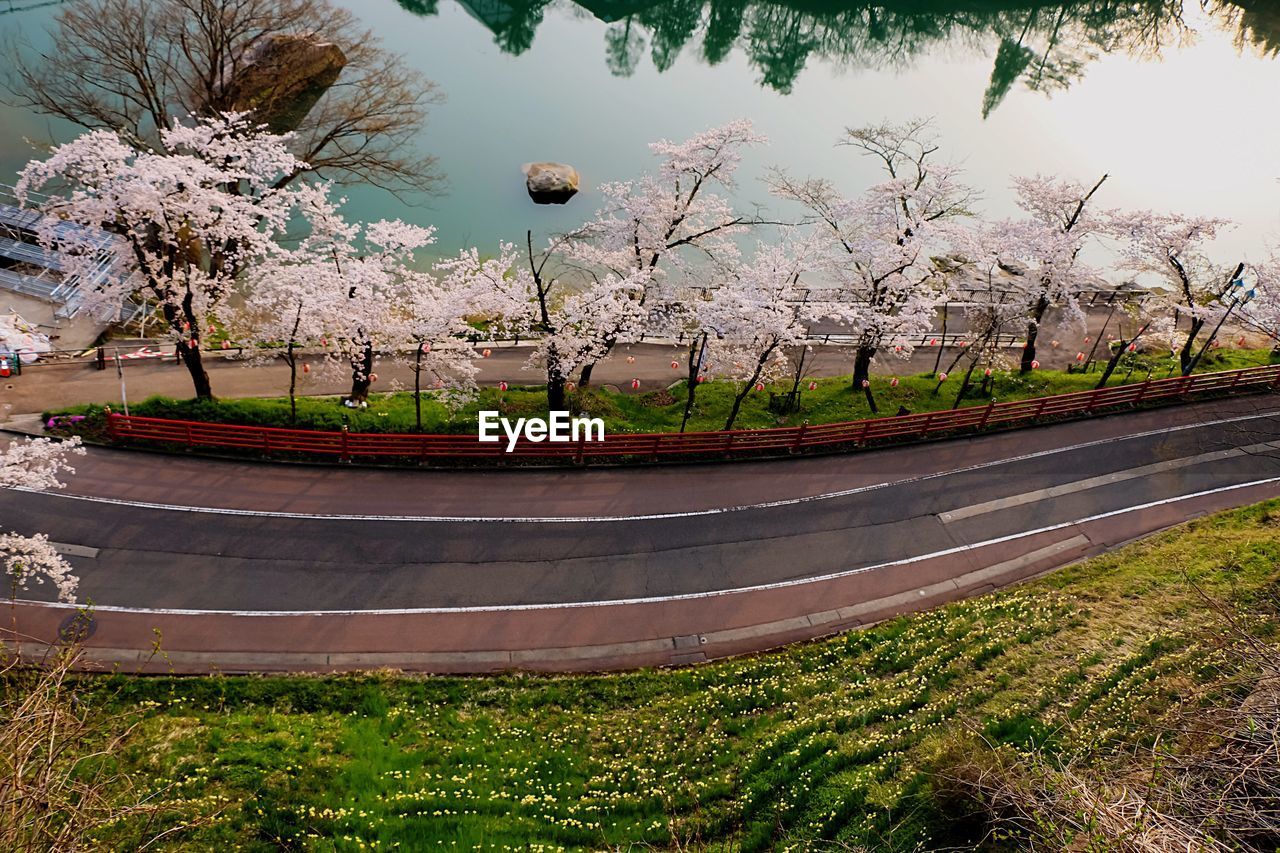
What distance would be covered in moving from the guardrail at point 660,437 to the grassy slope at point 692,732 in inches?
292

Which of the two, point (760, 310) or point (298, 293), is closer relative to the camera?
point (298, 293)

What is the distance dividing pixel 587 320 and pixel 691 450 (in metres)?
5.16

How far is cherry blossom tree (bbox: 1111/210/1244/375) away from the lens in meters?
27.9

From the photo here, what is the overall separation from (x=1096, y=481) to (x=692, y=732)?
53.4ft

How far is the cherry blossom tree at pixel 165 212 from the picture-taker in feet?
65.2

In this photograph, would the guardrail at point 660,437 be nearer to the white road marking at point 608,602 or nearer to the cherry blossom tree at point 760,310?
the cherry blossom tree at point 760,310

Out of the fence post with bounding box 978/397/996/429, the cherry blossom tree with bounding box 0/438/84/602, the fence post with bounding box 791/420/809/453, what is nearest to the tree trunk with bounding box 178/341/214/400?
the cherry blossom tree with bounding box 0/438/84/602

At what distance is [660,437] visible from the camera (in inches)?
883

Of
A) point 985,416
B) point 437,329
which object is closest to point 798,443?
point 985,416

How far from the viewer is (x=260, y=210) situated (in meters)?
22.4

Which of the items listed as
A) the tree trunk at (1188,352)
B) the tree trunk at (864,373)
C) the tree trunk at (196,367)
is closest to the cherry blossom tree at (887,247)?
the tree trunk at (864,373)

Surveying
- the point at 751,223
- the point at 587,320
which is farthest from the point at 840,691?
the point at 751,223

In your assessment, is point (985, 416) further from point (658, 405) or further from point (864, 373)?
point (658, 405)

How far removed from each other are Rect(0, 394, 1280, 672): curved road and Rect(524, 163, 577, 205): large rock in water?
20.9 metres
